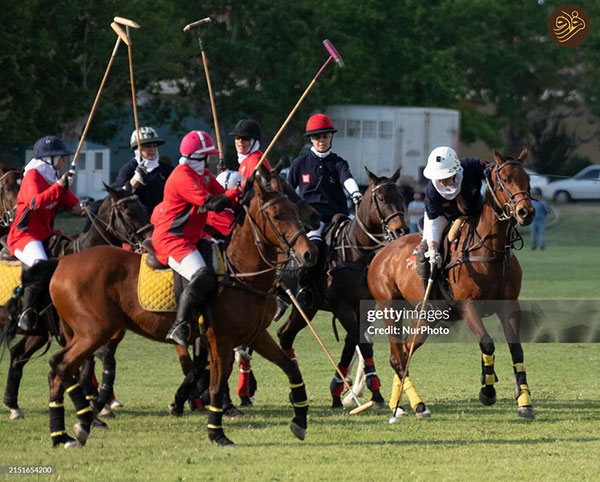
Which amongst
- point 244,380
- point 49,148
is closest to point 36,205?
point 49,148

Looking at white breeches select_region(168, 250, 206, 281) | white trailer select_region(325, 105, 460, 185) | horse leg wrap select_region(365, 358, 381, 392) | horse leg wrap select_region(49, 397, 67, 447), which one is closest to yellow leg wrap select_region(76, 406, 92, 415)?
horse leg wrap select_region(49, 397, 67, 447)

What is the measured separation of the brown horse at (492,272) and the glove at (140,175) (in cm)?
318

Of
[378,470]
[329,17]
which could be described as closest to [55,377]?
[378,470]

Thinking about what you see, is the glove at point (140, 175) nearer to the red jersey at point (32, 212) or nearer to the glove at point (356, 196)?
the red jersey at point (32, 212)

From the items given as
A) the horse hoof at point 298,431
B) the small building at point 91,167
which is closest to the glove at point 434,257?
the horse hoof at point 298,431

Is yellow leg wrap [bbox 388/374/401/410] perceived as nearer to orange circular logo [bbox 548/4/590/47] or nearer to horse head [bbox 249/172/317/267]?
horse head [bbox 249/172/317/267]

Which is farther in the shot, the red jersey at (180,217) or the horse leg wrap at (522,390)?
the horse leg wrap at (522,390)

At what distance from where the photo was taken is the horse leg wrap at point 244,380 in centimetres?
1299

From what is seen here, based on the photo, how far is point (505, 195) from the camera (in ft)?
39.0

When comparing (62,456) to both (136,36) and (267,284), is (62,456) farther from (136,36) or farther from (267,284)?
(136,36)

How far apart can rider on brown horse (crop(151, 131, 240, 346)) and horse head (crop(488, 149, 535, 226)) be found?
8.86ft

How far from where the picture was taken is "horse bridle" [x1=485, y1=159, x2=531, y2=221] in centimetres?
1176

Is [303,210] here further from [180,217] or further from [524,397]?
[524,397]

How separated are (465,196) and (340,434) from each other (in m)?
2.80
